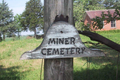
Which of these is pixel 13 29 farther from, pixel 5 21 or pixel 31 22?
pixel 31 22

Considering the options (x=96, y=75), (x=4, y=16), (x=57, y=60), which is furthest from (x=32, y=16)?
(x=57, y=60)

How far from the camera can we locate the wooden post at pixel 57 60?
1547 millimetres

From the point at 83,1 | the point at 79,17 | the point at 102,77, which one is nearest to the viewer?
the point at 102,77

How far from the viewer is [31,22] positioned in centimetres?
3741

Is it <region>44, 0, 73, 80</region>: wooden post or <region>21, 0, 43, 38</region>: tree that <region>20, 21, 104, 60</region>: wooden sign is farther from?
<region>21, 0, 43, 38</region>: tree

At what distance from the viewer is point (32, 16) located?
3728cm

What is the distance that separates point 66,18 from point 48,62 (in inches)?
20.6

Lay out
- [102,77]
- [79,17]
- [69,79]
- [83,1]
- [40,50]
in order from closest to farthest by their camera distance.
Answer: [40,50]
[69,79]
[102,77]
[79,17]
[83,1]

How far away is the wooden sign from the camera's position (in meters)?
1.49

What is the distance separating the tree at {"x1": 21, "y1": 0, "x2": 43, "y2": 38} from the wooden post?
35489mm

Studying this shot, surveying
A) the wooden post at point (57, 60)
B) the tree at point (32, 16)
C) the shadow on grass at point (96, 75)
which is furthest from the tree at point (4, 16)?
the wooden post at point (57, 60)

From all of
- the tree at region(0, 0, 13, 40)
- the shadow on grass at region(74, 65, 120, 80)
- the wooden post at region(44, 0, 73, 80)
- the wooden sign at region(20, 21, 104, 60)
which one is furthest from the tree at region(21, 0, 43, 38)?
the wooden sign at region(20, 21, 104, 60)

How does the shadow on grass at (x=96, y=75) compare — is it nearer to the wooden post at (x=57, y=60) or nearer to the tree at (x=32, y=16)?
the wooden post at (x=57, y=60)

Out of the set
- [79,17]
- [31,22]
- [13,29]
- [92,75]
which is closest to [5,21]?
[13,29]
